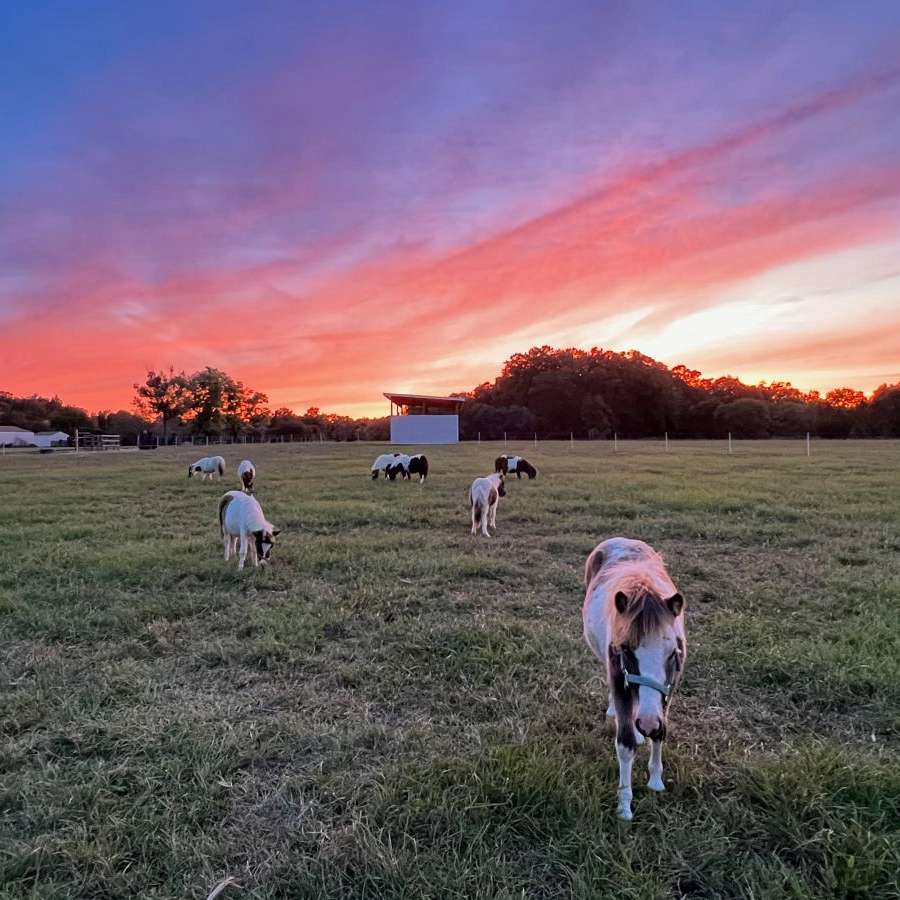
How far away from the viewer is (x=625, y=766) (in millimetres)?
2338

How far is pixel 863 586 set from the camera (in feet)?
17.1

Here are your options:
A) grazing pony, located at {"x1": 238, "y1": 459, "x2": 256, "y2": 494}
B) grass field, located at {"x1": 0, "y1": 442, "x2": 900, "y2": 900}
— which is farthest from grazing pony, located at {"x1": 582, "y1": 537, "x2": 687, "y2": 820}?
grazing pony, located at {"x1": 238, "y1": 459, "x2": 256, "y2": 494}

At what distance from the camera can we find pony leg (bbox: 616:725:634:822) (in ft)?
7.54

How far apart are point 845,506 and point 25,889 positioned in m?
11.7

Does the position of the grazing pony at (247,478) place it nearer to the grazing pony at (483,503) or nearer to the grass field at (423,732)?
→ the grass field at (423,732)

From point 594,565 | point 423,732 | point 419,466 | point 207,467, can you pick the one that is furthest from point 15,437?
point 594,565

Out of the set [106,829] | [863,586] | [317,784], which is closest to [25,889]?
[106,829]

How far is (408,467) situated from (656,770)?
14.1 meters

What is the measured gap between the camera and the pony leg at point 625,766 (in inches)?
90.5

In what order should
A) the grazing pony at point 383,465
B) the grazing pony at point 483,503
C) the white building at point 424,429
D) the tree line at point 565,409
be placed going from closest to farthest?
the grazing pony at point 483,503 → the grazing pony at point 383,465 → the white building at point 424,429 → the tree line at point 565,409

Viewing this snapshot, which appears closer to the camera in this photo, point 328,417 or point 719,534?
point 719,534

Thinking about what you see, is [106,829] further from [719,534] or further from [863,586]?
[719,534]

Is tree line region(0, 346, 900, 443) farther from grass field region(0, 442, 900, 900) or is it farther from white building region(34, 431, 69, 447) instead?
grass field region(0, 442, 900, 900)

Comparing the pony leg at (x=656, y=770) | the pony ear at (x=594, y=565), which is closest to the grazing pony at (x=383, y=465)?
the pony ear at (x=594, y=565)
